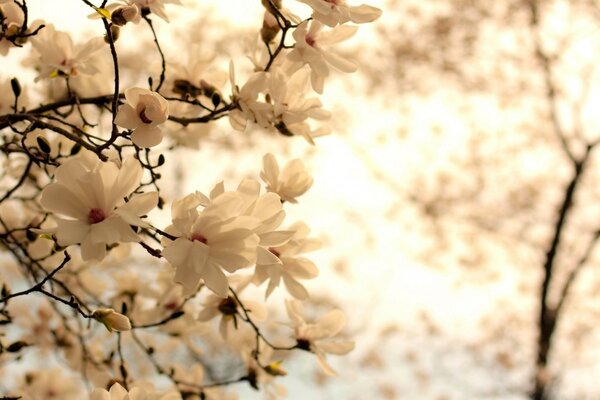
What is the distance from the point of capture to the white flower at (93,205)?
889 mm

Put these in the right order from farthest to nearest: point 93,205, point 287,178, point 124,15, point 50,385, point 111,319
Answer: point 50,385 → point 287,178 → point 124,15 → point 111,319 → point 93,205

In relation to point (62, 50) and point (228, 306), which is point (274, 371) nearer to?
point (228, 306)

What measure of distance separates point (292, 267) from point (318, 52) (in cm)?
40

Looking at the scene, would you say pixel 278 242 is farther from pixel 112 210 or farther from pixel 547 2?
pixel 547 2

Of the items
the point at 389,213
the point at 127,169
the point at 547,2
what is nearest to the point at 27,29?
the point at 127,169

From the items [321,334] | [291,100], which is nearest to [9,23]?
[291,100]

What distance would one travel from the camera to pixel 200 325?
5.23ft

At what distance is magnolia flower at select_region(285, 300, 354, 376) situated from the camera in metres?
1.37

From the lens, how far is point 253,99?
1240 mm

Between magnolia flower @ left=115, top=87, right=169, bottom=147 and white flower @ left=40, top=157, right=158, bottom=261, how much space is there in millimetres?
136

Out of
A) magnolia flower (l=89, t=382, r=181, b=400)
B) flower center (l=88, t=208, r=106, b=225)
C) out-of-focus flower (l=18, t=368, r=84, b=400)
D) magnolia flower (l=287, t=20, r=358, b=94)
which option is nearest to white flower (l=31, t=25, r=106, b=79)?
magnolia flower (l=287, t=20, r=358, b=94)

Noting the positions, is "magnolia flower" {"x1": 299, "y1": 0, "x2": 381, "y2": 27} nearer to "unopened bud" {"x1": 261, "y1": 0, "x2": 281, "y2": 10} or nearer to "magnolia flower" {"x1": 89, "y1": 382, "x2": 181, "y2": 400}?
"unopened bud" {"x1": 261, "y1": 0, "x2": 281, "y2": 10}

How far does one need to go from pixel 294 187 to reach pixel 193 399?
26.7 inches

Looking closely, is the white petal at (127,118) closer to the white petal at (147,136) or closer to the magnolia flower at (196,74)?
the white petal at (147,136)
